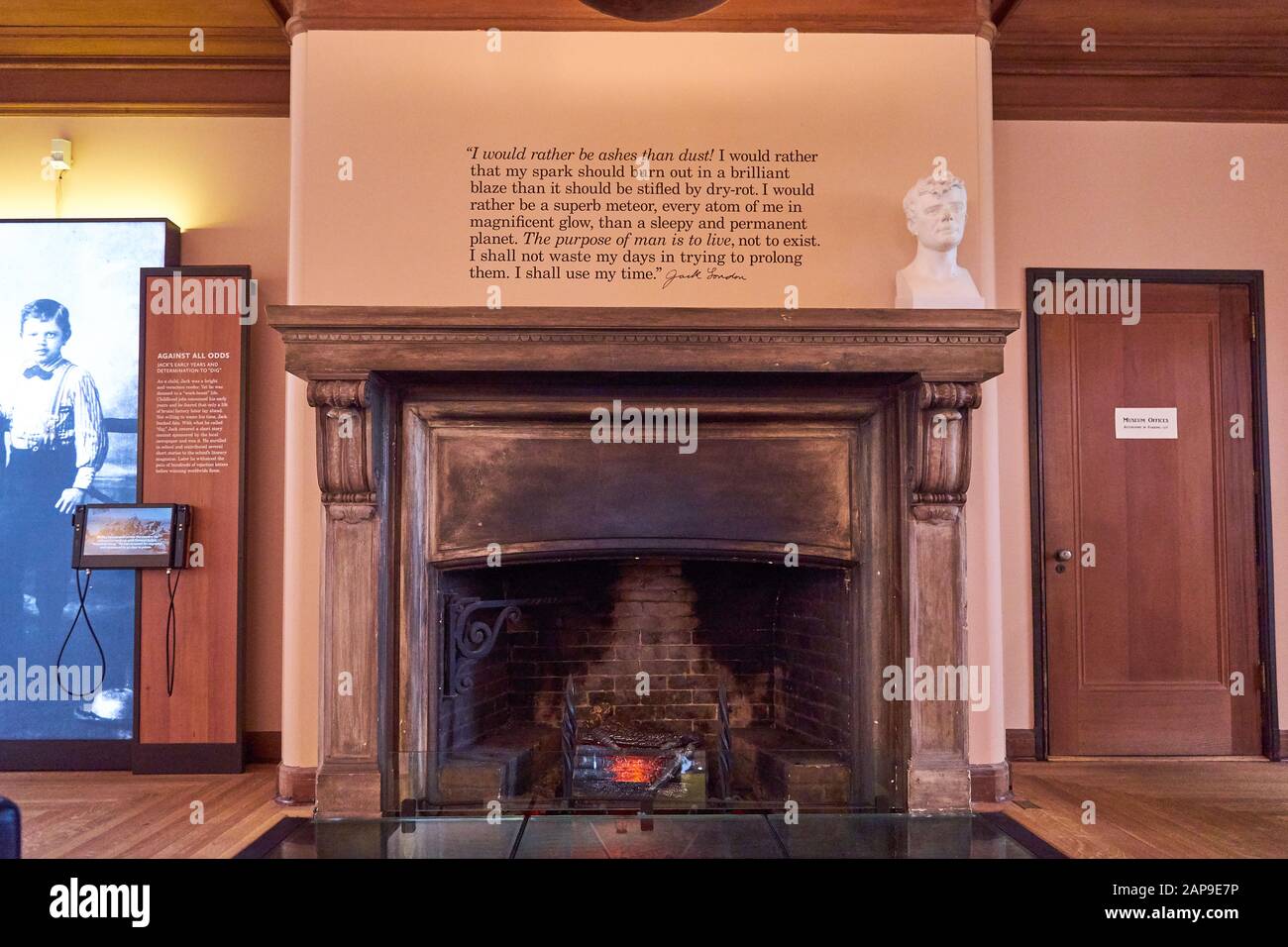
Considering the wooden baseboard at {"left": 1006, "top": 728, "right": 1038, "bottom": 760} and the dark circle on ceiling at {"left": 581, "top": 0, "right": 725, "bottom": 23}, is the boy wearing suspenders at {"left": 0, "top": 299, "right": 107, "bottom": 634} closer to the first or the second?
the dark circle on ceiling at {"left": 581, "top": 0, "right": 725, "bottom": 23}

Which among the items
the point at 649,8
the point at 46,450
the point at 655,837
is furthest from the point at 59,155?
the point at 655,837

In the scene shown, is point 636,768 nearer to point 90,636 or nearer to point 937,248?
point 937,248

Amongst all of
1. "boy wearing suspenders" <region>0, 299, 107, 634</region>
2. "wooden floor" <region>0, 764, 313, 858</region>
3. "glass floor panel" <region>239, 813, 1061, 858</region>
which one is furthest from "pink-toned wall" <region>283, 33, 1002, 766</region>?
"boy wearing suspenders" <region>0, 299, 107, 634</region>

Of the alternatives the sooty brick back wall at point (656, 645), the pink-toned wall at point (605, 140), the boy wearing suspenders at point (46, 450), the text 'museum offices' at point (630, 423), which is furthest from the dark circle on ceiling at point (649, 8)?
the boy wearing suspenders at point (46, 450)

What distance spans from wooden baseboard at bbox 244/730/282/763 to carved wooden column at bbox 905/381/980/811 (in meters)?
2.57

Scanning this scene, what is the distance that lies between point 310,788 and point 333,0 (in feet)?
9.15

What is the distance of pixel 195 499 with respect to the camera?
4070 mm

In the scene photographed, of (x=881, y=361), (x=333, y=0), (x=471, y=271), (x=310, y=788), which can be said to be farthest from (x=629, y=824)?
(x=333, y=0)

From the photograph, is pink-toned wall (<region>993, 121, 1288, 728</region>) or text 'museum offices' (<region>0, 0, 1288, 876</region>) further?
pink-toned wall (<region>993, 121, 1288, 728</region>)

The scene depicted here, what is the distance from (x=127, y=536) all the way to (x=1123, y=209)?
438 centimetres

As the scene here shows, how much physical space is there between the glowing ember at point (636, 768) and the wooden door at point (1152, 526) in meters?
1.84

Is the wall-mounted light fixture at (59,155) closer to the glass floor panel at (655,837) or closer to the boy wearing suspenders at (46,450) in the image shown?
the boy wearing suspenders at (46,450)

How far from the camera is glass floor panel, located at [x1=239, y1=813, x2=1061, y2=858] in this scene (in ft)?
8.79
